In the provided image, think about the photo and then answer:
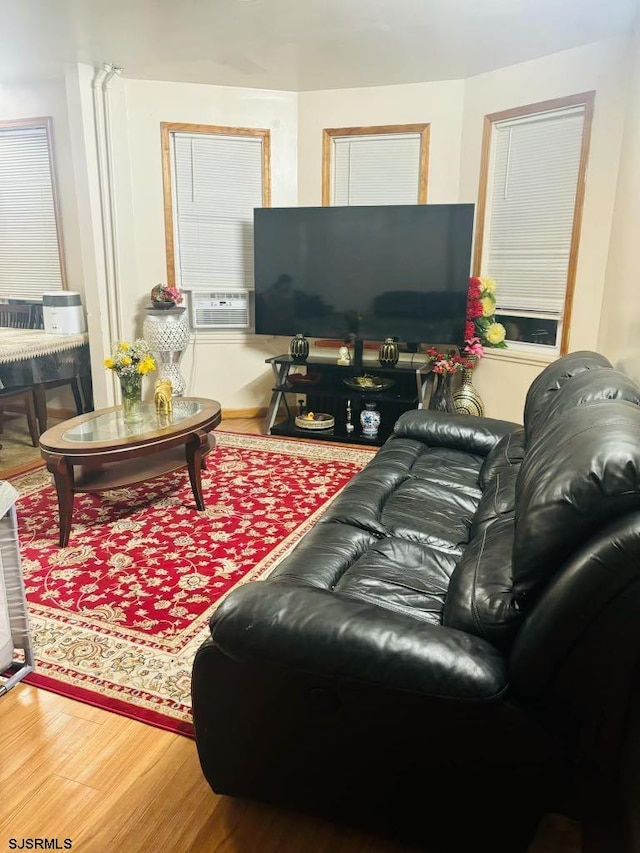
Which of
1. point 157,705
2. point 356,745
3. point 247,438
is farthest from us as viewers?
point 247,438

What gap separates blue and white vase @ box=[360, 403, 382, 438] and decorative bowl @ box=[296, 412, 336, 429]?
11.2 inches

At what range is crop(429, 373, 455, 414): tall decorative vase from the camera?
4.56 metres

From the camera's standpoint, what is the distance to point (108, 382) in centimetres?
474

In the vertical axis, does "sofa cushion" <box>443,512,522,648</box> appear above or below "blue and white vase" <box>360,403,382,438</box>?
above

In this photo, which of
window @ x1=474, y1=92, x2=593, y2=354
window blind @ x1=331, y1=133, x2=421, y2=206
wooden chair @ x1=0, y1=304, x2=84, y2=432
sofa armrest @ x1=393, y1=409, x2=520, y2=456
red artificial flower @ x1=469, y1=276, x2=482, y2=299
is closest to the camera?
sofa armrest @ x1=393, y1=409, x2=520, y2=456

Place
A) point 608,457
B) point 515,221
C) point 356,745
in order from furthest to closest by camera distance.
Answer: point 515,221 < point 356,745 < point 608,457

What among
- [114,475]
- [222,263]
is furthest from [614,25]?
[114,475]

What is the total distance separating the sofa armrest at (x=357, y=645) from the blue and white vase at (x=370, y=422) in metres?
3.22

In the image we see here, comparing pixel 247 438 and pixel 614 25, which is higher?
pixel 614 25

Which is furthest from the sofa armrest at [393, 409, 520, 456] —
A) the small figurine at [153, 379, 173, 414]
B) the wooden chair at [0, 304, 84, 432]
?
the wooden chair at [0, 304, 84, 432]

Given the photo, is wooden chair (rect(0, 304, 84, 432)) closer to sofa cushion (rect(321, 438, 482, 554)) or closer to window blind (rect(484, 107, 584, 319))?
sofa cushion (rect(321, 438, 482, 554))

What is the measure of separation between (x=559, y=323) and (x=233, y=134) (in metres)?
2.92

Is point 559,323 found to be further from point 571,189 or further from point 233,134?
point 233,134

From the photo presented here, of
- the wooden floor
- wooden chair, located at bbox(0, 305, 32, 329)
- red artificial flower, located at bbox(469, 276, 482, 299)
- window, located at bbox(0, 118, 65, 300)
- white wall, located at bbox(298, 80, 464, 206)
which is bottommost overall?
the wooden floor
